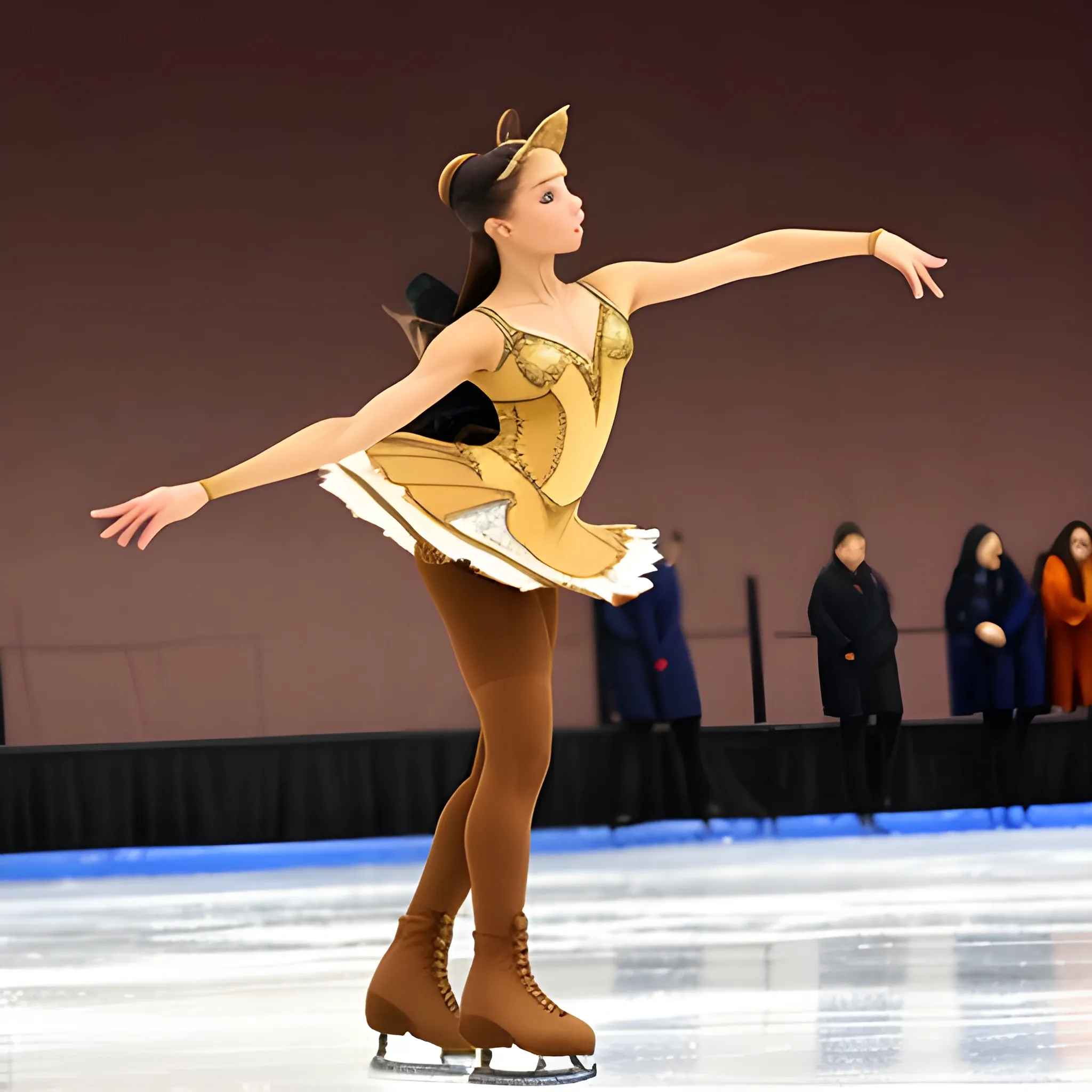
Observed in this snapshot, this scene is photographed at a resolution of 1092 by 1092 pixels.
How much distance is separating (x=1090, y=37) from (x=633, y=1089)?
6.08 m

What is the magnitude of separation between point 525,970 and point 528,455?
70cm

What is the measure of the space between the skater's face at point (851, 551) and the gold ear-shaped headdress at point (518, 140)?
3.62 meters

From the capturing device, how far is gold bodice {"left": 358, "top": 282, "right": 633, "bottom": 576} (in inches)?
76.2

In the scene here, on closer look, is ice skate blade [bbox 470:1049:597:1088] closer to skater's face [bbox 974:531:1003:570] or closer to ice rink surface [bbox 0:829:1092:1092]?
ice rink surface [bbox 0:829:1092:1092]

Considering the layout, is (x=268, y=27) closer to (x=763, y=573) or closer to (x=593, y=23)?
(x=593, y=23)

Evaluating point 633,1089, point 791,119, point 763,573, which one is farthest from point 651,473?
point 633,1089

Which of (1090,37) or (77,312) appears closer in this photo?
(77,312)

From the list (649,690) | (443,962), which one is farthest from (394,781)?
(443,962)

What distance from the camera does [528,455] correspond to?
6.48 ft

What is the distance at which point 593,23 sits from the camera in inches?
249

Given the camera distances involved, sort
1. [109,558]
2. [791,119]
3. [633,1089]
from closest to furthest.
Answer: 1. [633,1089]
2. [109,558]
3. [791,119]

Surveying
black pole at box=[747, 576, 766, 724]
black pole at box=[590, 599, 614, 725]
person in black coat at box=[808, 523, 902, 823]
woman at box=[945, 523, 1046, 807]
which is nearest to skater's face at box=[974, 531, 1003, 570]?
woman at box=[945, 523, 1046, 807]

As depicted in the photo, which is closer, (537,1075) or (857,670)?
(537,1075)

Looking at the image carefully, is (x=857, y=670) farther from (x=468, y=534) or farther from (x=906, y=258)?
(x=468, y=534)
